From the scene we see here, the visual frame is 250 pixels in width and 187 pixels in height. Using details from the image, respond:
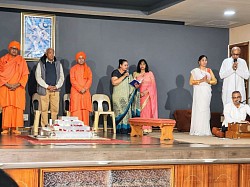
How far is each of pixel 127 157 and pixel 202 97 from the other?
11.6ft

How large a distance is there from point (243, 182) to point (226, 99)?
3203mm

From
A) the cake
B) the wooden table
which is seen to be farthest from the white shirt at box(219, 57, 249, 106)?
the cake

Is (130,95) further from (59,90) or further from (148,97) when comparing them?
(59,90)

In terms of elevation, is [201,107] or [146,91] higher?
[146,91]

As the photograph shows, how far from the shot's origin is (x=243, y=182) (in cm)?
436

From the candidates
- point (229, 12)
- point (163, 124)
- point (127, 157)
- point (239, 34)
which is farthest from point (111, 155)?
point (239, 34)

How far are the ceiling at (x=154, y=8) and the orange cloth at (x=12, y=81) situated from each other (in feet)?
4.28

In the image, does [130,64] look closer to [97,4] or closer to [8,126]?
[97,4]

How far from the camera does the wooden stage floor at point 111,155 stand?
3654 mm

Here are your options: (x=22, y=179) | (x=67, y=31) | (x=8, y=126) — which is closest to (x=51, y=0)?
(x=67, y=31)

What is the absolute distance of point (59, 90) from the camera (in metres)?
7.08

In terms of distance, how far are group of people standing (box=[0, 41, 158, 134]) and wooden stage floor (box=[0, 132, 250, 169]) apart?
2505 millimetres

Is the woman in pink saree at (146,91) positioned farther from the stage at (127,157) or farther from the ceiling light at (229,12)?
the stage at (127,157)

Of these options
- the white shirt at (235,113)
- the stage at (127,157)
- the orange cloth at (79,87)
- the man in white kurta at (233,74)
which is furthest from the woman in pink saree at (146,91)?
the stage at (127,157)
